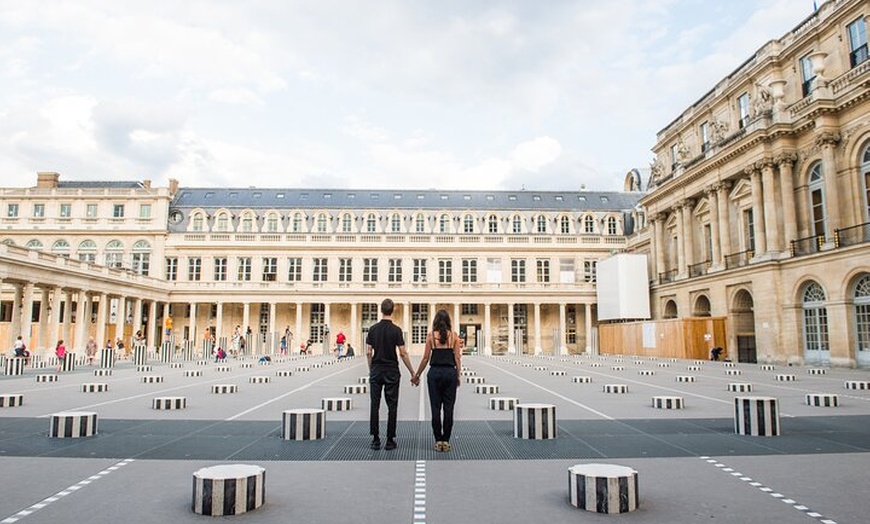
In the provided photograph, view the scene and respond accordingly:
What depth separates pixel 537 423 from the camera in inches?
378

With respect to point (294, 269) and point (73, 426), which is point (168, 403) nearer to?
point (73, 426)

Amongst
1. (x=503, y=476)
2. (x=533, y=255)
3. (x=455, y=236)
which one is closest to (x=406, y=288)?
(x=455, y=236)

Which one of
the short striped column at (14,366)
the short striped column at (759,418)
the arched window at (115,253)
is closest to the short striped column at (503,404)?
the short striped column at (759,418)

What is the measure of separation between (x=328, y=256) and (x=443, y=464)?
57321 millimetres

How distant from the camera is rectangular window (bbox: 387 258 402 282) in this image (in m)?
64.1

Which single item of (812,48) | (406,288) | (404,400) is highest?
(812,48)

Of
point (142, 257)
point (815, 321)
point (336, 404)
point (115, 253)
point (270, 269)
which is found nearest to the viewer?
point (336, 404)

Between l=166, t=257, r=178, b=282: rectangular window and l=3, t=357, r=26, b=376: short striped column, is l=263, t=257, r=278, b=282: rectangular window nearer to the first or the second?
l=166, t=257, r=178, b=282: rectangular window

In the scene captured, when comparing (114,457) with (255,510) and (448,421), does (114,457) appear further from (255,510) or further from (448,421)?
(448,421)

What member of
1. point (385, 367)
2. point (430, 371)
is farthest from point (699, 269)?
point (385, 367)

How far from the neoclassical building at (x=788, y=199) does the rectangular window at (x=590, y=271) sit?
16.5 metres

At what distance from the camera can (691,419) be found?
11750 mm

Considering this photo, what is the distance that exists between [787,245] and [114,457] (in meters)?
36.3

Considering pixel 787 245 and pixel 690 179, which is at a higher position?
pixel 690 179
